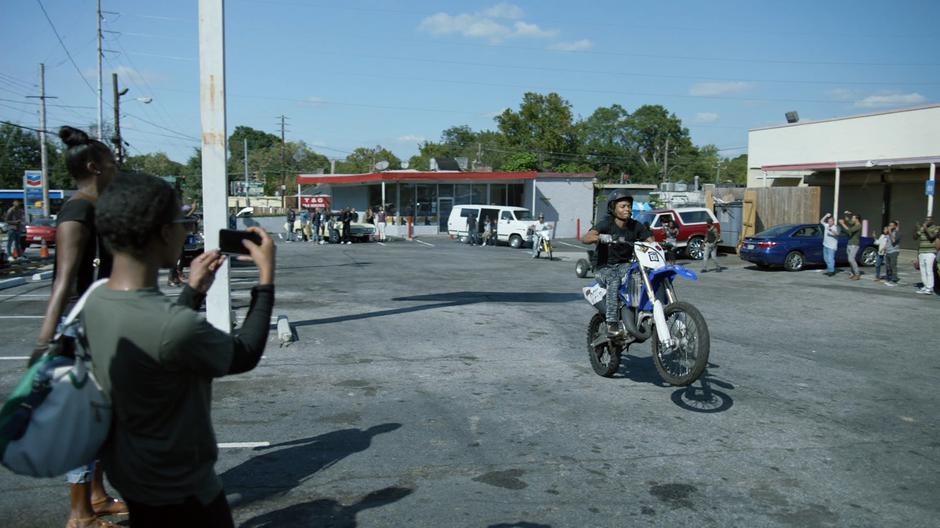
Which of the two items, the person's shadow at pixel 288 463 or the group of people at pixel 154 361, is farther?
the person's shadow at pixel 288 463

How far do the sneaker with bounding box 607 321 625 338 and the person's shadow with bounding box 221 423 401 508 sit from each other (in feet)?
7.79

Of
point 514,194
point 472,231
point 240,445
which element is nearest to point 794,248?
point 472,231

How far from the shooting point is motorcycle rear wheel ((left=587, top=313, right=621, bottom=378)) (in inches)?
285

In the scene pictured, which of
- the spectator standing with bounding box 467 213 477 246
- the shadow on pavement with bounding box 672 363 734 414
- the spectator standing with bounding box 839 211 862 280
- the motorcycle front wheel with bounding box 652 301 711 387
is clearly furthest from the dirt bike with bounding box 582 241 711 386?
the spectator standing with bounding box 467 213 477 246

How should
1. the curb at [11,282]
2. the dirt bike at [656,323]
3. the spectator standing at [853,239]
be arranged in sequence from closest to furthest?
the dirt bike at [656,323]
the curb at [11,282]
the spectator standing at [853,239]

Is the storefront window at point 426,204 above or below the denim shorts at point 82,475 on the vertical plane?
above

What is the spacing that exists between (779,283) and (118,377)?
18395mm

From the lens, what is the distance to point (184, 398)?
2238 millimetres

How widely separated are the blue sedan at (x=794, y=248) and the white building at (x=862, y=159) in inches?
140

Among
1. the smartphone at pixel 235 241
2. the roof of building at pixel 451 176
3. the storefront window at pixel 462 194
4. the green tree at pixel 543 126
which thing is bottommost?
the smartphone at pixel 235 241

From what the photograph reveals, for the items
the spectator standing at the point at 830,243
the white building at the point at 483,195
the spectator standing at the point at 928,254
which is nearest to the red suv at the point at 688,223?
the spectator standing at the point at 830,243

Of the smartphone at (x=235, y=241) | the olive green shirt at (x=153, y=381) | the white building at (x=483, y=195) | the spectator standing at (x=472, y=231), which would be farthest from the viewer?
the white building at (x=483, y=195)

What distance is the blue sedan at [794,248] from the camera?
867 inches

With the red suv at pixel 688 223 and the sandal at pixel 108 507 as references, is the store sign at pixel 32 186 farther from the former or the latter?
the sandal at pixel 108 507
